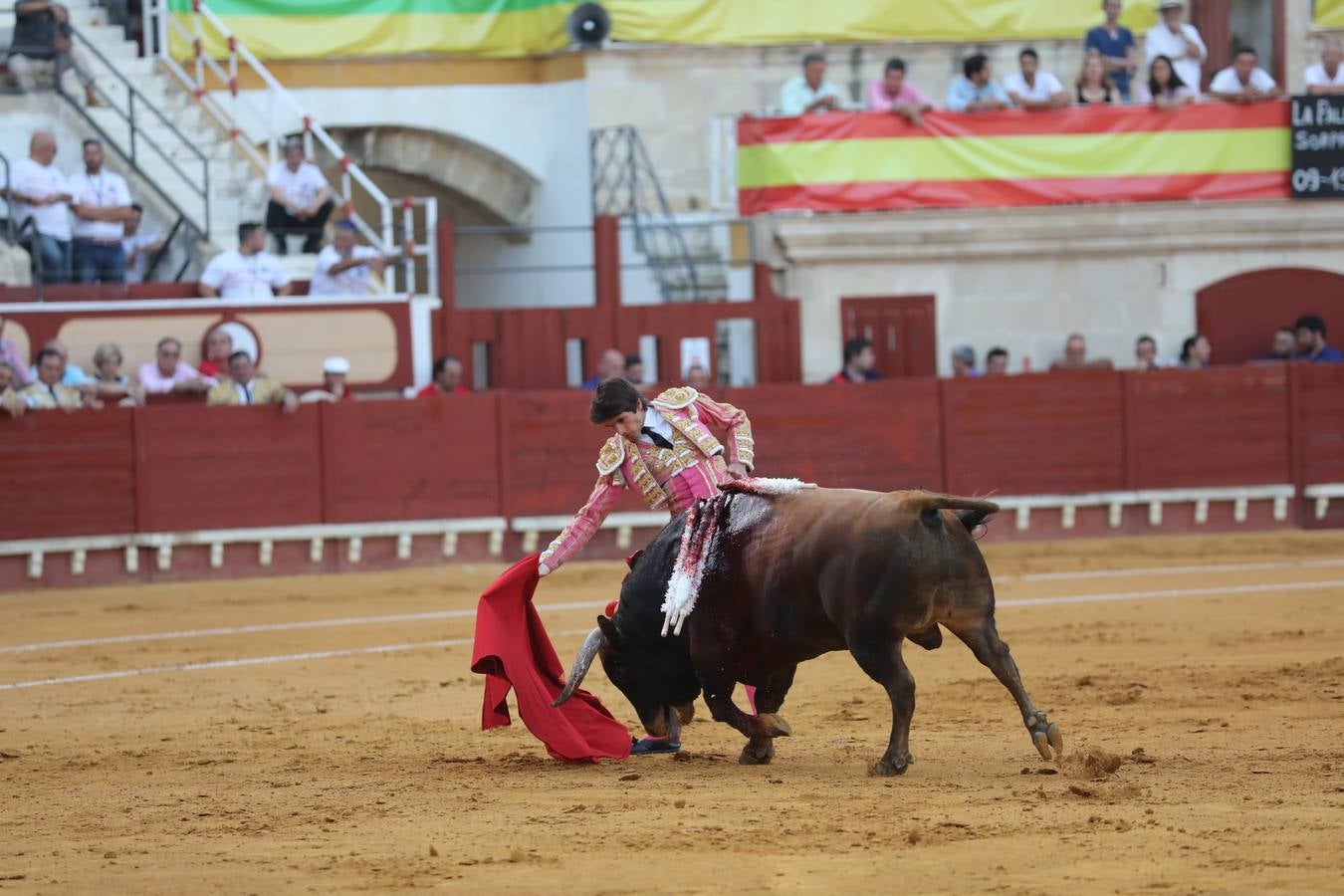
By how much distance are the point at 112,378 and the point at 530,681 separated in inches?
263

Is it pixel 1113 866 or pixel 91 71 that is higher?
pixel 91 71

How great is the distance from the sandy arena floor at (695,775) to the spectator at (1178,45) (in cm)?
588

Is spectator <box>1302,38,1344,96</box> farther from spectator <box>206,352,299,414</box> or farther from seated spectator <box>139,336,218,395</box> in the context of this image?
Result: seated spectator <box>139,336,218,395</box>

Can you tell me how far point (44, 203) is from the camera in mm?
12016

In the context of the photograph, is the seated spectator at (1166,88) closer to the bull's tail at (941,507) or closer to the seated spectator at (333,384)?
the seated spectator at (333,384)

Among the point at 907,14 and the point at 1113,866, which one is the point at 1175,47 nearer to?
the point at 907,14

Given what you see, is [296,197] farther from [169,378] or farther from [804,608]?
[804,608]

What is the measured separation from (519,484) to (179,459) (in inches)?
81.8

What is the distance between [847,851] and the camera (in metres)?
4.36

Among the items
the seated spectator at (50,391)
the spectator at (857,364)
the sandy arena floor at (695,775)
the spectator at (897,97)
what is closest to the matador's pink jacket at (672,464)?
the sandy arena floor at (695,775)

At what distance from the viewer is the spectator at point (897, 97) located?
13.9 meters

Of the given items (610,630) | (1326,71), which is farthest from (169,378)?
(1326,71)

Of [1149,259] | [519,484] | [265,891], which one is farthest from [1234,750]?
[1149,259]

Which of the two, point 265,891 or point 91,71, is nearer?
point 265,891
